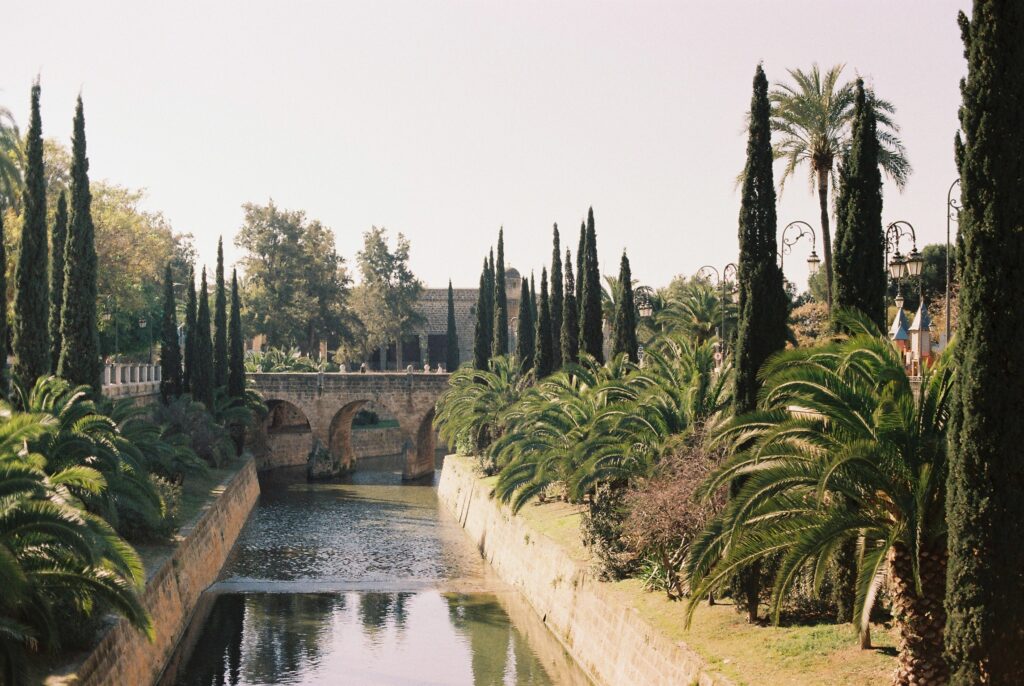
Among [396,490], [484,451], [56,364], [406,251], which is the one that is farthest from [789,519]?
[406,251]

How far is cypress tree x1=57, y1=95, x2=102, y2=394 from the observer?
28547 millimetres

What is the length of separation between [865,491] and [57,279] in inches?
985

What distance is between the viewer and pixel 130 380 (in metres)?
45.5

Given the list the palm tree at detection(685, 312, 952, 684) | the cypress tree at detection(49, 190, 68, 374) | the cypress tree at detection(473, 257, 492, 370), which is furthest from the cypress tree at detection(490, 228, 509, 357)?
the palm tree at detection(685, 312, 952, 684)

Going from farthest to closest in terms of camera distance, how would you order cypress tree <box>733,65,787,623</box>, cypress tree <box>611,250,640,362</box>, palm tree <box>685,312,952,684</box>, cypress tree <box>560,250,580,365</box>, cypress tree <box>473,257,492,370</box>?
cypress tree <box>473,257,492,370</box> < cypress tree <box>560,250,580,365</box> < cypress tree <box>611,250,640,362</box> < cypress tree <box>733,65,787,623</box> < palm tree <box>685,312,952,684</box>

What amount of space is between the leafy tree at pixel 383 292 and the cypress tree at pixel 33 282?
4796 cm

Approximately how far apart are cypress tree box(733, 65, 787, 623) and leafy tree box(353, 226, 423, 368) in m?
57.9

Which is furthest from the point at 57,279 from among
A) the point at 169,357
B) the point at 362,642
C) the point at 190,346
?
the point at 169,357

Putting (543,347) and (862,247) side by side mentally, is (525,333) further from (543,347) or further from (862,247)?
(862,247)

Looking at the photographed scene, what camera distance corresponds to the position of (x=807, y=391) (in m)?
13.3

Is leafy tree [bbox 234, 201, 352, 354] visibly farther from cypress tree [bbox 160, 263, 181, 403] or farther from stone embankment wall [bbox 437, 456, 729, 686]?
stone embankment wall [bbox 437, 456, 729, 686]

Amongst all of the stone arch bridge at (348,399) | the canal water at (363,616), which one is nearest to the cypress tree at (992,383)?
the canal water at (363,616)

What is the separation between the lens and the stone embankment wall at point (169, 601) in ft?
52.1

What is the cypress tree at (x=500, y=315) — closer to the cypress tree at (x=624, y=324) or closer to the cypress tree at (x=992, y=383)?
the cypress tree at (x=624, y=324)
